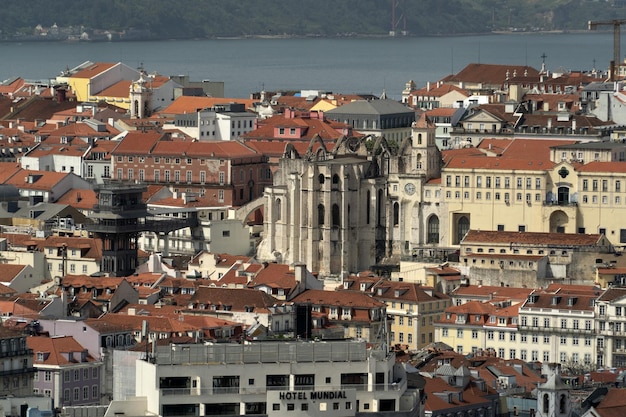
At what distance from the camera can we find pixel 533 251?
83.6 meters

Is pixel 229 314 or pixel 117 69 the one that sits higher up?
pixel 117 69

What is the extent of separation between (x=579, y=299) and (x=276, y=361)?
32373 millimetres

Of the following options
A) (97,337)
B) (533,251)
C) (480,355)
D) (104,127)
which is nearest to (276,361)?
(97,337)

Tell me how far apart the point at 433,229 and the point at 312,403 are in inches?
1939

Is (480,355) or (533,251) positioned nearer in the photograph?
(480,355)

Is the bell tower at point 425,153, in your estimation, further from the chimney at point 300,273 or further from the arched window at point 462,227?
the chimney at point 300,273

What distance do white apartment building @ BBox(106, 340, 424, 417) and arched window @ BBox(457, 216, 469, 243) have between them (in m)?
47.5

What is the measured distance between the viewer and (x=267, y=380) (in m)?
42.1

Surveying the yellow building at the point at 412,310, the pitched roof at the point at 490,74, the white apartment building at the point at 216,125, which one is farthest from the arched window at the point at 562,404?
the pitched roof at the point at 490,74

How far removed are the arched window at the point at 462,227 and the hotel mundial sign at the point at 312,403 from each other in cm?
4798

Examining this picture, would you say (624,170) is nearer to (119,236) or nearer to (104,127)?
(119,236)

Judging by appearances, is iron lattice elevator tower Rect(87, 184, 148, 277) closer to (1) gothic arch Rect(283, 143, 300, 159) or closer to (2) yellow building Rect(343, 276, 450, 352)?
(1) gothic arch Rect(283, 143, 300, 159)

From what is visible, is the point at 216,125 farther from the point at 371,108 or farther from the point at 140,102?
the point at 140,102

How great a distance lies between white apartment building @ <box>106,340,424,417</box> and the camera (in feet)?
137
